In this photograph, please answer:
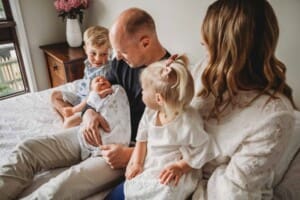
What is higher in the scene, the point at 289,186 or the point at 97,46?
the point at 97,46

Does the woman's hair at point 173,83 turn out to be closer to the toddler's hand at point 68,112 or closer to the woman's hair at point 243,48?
the woman's hair at point 243,48

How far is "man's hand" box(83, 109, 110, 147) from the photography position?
1184 mm

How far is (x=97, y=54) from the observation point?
1662 mm

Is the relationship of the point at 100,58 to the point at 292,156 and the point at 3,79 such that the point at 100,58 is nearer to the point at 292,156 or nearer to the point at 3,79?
the point at 292,156

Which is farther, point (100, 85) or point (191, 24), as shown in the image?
point (191, 24)

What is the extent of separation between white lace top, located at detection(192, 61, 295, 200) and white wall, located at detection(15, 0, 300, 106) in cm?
60

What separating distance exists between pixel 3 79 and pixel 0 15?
0.64 metres

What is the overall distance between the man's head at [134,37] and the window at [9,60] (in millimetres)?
1971

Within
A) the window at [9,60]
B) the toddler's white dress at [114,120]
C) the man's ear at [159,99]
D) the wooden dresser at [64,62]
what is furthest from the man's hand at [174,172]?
the window at [9,60]

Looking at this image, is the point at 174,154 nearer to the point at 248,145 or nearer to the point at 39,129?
the point at 248,145

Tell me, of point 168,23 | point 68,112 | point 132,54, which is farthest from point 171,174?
point 168,23

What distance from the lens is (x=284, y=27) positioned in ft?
4.26

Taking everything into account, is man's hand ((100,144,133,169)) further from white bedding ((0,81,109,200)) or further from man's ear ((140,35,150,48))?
man's ear ((140,35,150,48))

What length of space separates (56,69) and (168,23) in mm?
1302
